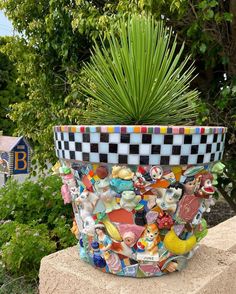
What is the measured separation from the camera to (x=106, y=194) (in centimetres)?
110

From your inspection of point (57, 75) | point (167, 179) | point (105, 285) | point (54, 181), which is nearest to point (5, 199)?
point (54, 181)

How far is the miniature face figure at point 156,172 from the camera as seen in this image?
1.06m

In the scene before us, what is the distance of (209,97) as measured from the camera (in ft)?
10.5

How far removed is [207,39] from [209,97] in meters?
0.63

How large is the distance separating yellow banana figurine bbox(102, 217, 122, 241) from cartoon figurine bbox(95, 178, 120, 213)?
0.04 meters

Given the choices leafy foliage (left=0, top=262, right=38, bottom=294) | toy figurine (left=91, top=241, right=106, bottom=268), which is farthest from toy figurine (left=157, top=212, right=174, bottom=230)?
leafy foliage (left=0, top=262, right=38, bottom=294)

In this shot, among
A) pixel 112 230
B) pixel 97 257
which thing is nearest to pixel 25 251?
pixel 97 257

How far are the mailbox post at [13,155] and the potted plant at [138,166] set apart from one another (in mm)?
2038

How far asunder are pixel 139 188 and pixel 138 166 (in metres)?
0.07

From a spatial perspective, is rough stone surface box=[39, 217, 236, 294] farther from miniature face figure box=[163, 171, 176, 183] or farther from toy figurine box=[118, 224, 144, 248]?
miniature face figure box=[163, 171, 176, 183]

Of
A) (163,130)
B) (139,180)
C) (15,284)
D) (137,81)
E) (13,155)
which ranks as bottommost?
(15,284)

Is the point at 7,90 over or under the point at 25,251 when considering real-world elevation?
over

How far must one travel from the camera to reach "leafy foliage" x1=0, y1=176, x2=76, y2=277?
6.81 ft

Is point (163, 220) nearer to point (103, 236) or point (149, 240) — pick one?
point (149, 240)
